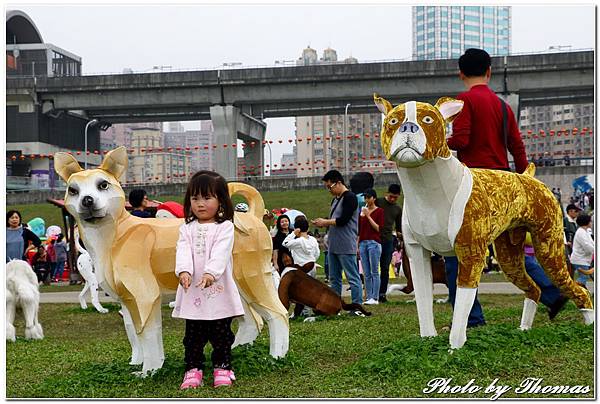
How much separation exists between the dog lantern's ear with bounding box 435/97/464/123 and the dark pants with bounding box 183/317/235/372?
2.24 meters

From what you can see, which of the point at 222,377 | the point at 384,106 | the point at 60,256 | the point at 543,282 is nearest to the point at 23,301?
the point at 222,377

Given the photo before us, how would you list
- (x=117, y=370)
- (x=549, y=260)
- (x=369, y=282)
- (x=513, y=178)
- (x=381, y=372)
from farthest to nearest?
(x=369, y=282)
(x=549, y=260)
(x=513, y=178)
(x=117, y=370)
(x=381, y=372)

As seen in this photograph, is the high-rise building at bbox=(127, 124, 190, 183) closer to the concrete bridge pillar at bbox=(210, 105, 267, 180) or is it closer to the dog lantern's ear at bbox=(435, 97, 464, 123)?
the concrete bridge pillar at bbox=(210, 105, 267, 180)

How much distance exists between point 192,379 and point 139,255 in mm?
1047

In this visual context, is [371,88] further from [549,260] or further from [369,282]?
[549,260]

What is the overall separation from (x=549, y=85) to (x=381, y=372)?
41075 millimetres

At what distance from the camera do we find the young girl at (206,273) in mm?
5602

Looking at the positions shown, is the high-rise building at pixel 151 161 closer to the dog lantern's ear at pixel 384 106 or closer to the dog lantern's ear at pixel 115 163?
the dog lantern's ear at pixel 115 163

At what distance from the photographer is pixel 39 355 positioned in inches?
301

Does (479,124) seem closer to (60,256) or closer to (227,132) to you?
(60,256)

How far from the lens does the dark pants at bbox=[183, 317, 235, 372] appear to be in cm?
572

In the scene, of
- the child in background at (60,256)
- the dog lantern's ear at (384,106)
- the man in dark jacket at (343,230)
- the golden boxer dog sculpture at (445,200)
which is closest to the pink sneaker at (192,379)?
the golden boxer dog sculpture at (445,200)

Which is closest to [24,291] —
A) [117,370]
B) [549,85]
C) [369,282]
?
[117,370]

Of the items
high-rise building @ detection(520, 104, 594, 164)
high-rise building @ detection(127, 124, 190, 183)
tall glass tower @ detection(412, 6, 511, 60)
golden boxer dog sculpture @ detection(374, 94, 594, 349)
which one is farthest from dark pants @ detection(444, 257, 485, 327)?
tall glass tower @ detection(412, 6, 511, 60)
